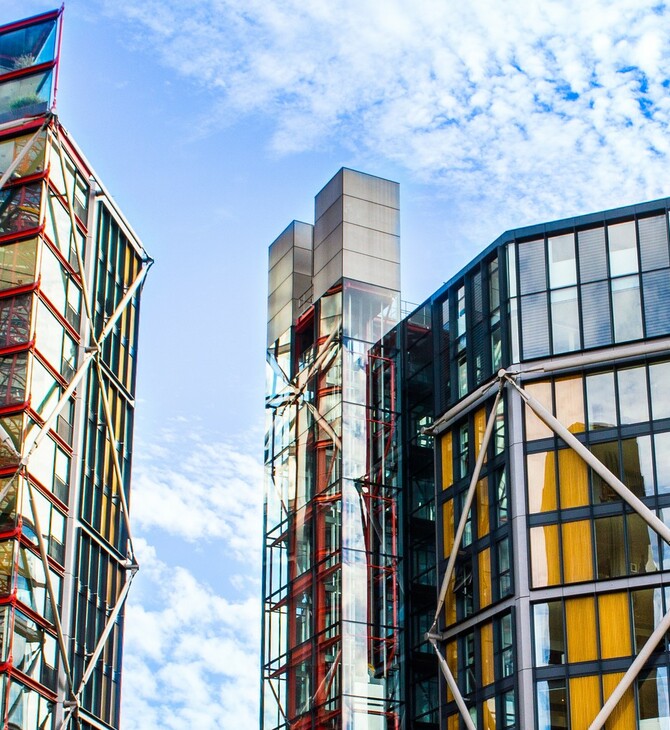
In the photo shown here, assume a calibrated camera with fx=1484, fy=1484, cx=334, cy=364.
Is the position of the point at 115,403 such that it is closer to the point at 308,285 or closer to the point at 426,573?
the point at 308,285

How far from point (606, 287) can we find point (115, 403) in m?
27.8

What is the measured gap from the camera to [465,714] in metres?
63.5

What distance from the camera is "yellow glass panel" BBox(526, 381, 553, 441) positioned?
65.4 m

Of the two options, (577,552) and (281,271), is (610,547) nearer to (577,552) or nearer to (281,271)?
(577,552)

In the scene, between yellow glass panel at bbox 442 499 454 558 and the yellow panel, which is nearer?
the yellow panel

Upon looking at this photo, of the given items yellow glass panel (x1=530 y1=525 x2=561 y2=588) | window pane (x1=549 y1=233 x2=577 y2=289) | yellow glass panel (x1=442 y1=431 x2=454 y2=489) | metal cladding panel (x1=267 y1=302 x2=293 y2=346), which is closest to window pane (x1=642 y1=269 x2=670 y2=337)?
window pane (x1=549 y1=233 x2=577 y2=289)

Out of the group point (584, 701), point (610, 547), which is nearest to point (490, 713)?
point (584, 701)

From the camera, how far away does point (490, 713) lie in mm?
62625

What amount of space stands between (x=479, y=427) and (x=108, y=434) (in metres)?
20.5

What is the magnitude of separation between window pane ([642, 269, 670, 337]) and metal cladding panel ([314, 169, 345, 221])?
21924 mm

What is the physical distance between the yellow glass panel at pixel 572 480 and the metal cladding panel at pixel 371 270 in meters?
19.6

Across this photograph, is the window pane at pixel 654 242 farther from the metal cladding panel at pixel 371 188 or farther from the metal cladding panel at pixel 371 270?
the metal cladding panel at pixel 371 188

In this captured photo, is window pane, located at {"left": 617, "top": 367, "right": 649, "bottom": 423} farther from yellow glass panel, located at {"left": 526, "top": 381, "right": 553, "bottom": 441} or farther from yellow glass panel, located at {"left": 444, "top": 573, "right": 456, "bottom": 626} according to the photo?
yellow glass panel, located at {"left": 444, "top": 573, "right": 456, "bottom": 626}

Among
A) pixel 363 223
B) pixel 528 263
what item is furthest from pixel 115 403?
pixel 528 263
